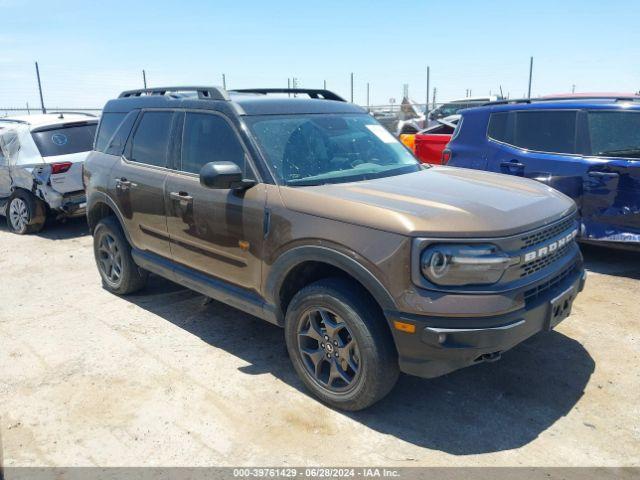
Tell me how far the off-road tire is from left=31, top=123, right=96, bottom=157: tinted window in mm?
3298

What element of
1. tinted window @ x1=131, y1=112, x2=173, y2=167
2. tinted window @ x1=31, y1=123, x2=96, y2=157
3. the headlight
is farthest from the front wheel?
tinted window @ x1=31, y1=123, x2=96, y2=157

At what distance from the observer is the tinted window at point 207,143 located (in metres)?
3.77

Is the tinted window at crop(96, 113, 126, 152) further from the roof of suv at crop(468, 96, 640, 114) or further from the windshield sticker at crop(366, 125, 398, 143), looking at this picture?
the roof of suv at crop(468, 96, 640, 114)

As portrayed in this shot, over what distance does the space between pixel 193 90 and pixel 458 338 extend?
2904 millimetres

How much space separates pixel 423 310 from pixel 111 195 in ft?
11.4

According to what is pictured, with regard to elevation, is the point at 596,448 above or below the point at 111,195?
below

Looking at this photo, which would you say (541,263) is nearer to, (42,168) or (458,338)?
(458,338)

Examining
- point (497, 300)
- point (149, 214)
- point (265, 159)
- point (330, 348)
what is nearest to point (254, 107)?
point (265, 159)

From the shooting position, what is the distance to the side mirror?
3365 mm

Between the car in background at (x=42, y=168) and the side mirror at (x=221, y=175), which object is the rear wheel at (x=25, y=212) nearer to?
the car in background at (x=42, y=168)

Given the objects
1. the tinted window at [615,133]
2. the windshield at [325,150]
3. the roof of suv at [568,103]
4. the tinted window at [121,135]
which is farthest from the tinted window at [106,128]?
the tinted window at [615,133]

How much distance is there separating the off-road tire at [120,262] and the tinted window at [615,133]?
484 centimetres

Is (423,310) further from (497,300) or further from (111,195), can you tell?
(111,195)

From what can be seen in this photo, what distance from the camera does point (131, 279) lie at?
5180mm
